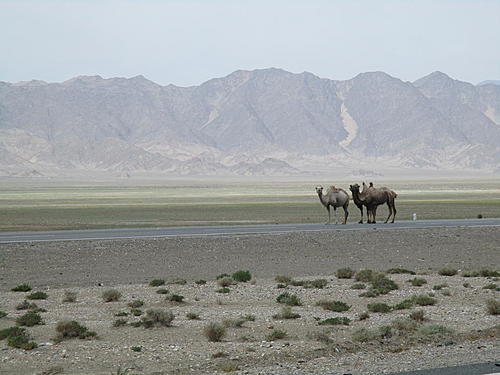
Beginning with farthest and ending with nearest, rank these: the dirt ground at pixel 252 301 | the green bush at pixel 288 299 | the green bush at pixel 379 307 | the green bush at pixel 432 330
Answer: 1. the green bush at pixel 288 299
2. the green bush at pixel 379 307
3. the green bush at pixel 432 330
4. the dirt ground at pixel 252 301

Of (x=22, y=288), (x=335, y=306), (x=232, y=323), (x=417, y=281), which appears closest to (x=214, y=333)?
(x=232, y=323)

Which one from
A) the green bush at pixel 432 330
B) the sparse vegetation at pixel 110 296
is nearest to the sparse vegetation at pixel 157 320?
the sparse vegetation at pixel 110 296

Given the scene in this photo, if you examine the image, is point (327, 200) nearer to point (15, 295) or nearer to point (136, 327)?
point (15, 295)

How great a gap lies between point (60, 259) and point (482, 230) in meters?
19.6

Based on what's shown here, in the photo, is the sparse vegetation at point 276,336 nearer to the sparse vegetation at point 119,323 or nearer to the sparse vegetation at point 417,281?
the sparse vegetation at point 119,323

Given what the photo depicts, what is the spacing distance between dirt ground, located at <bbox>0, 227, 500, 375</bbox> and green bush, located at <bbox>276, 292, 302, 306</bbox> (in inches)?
8.3

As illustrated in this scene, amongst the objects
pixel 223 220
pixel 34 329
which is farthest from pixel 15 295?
pixel 223 220

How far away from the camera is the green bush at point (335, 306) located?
19611 millimetres

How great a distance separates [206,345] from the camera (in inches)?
612

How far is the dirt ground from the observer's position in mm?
13492

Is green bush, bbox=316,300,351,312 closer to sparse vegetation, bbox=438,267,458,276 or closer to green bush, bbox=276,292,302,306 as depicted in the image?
green bush, bbox=276,292,302,306

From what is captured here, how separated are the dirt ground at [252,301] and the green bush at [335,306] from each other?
19cm

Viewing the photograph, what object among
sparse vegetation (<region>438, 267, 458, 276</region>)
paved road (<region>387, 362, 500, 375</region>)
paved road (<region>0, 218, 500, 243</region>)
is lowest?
sparse vegetation (<region>438, 267, 458, 276</region>)

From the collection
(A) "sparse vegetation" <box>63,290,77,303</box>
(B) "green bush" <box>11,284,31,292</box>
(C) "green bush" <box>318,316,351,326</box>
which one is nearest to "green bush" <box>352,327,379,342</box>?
(C) "green bush" <box>318,316,351,326</box>
